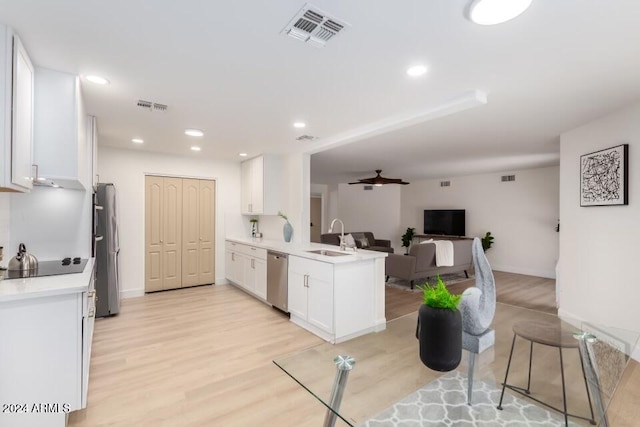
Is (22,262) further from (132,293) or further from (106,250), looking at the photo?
(132,293)

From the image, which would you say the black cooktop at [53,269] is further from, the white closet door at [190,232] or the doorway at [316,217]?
the doorway at [316,217]

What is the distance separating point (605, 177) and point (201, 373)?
438cm

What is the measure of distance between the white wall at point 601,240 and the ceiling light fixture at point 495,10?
2.51 m

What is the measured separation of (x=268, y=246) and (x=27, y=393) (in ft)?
9.31

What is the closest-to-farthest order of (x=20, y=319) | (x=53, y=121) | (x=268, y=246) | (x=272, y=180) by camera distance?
(x=20, y=319) < (x=53, y=121) < (x=268, y=246) < (x=272, y=180)

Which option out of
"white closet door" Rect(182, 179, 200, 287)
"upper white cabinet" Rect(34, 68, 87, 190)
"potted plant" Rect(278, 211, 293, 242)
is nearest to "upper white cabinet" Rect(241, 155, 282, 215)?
"potted plant" Rect(278, 211, 293, 242)

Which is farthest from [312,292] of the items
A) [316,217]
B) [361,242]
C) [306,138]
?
[316,217]

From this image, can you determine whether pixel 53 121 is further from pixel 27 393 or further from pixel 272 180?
pixel 272 180

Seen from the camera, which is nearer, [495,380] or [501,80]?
[495,380]

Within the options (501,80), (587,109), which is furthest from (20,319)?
(587,109)

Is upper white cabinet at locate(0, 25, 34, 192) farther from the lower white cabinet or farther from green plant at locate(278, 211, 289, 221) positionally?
green plant at locate(278, 211, 289, 221)

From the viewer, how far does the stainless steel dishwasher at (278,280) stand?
3.93 m

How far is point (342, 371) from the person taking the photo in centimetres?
141

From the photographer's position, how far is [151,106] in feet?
9.41
